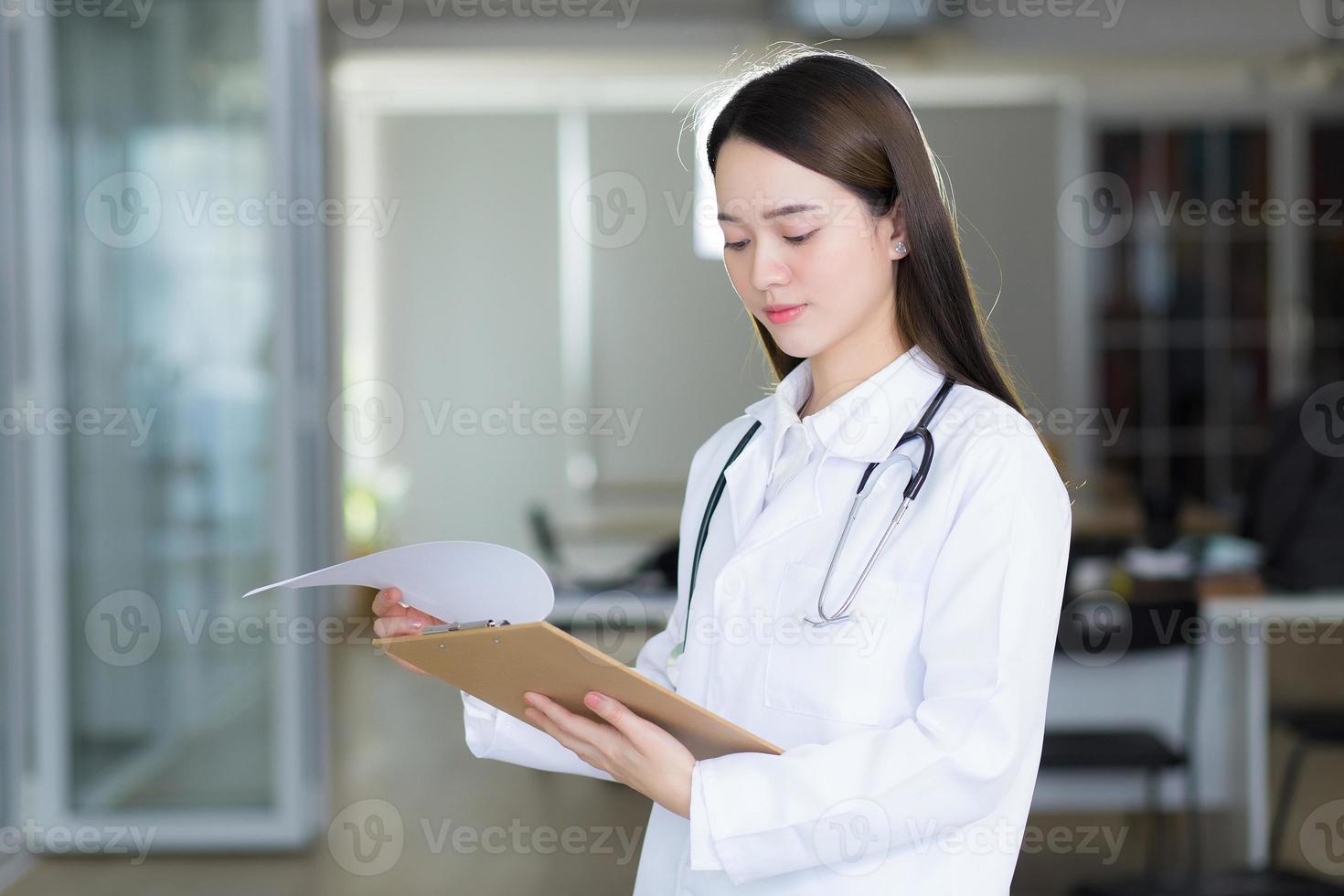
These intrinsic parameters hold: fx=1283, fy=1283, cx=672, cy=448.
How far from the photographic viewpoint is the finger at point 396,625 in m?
1.25

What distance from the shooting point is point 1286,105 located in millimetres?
6809

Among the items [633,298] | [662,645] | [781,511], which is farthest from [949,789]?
[633,298]

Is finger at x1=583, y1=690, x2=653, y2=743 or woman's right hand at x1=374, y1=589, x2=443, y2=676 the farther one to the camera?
woman's right hand at x1=374, y1=589, x2=443, y2=676

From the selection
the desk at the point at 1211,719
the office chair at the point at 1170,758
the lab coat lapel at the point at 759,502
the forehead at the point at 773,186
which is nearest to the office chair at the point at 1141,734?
the office chair at the point at 1170,758

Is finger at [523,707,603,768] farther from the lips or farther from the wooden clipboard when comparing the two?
the lips

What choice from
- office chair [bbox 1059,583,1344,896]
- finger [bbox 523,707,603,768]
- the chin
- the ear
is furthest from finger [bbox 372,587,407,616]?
office chair [bbox 1059,583,1344,896]

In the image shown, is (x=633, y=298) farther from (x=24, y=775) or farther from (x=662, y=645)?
(x=662, y=645)

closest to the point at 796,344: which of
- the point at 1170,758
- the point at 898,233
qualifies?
the point at 898,233

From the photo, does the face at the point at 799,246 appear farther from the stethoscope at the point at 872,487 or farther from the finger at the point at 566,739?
the finger at the point at 566,739

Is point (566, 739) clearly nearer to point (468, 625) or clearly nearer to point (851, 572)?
point (468, 625)

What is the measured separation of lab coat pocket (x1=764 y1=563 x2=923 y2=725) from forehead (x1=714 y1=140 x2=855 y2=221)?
1.07 feet

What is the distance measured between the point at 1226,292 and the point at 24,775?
6060 mm

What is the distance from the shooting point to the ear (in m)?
1.16

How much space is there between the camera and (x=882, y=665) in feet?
3.60
